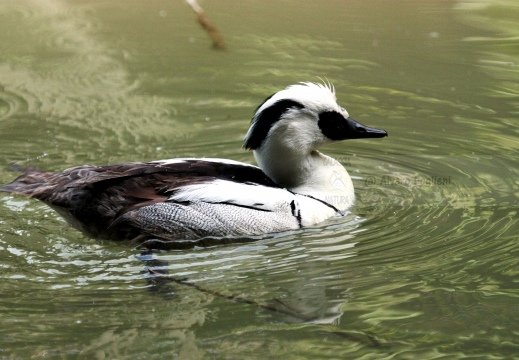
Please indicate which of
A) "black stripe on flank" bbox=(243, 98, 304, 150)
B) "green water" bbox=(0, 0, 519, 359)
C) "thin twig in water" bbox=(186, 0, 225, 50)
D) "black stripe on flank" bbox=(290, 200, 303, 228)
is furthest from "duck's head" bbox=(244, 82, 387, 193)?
"thin twig in water" bbox=(186, 0, 225, 50)

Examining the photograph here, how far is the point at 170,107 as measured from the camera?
929 centimetres

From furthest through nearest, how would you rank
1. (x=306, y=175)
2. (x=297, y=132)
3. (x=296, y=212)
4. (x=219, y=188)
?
1. (x=306, y=175)
2. (x=297, y=132)
3. (x=296, y=212)
4. (x=219, y=188)

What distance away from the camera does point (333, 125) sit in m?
6.98

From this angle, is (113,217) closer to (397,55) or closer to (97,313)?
(97,313)

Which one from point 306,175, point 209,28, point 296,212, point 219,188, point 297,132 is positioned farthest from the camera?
point 209,28

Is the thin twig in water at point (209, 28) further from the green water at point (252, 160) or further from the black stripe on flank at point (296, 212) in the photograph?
the black stripe on flank at point (296, 212)

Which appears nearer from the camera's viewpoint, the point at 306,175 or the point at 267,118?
the point at 267,118

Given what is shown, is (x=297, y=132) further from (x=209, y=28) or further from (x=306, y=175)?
(x=209, y=28)

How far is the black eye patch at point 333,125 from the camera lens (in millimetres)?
6934

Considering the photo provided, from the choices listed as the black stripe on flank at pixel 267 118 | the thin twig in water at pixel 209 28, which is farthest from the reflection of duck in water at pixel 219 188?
the thin twig in water at pixel 209 28

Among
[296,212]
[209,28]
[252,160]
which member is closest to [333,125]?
[296,212]

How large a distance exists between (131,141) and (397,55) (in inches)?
150

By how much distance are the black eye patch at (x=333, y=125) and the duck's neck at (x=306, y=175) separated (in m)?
0.22

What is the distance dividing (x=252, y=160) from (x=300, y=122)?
4.82 ft
